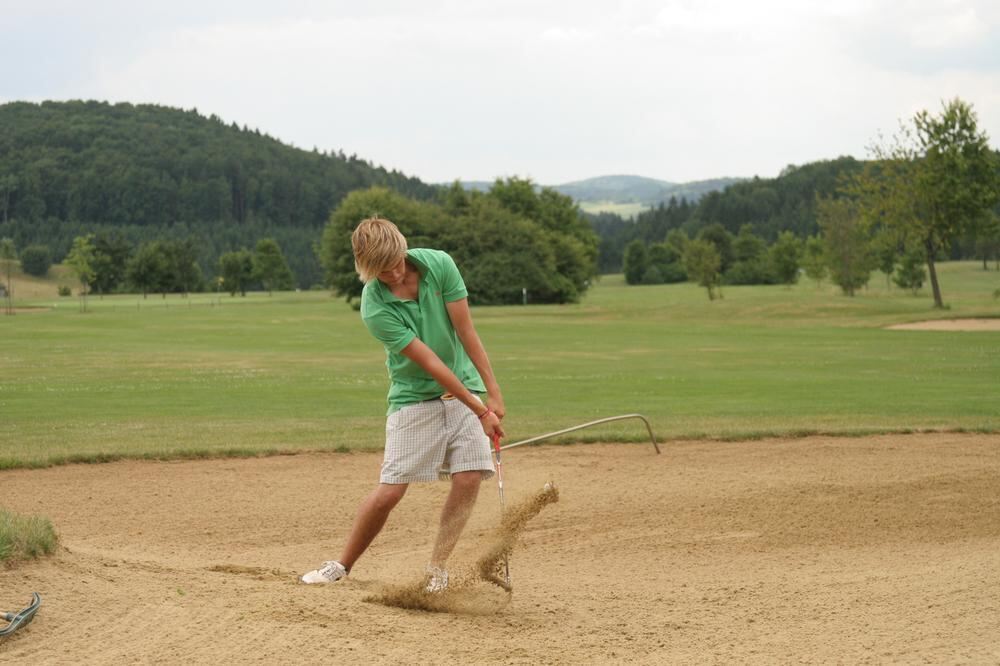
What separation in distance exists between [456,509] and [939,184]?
5503 cm

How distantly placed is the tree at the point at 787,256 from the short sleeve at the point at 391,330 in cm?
12052

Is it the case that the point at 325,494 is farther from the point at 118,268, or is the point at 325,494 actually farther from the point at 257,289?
the point at 257,289

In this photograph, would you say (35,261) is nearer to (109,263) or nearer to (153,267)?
(109,263)

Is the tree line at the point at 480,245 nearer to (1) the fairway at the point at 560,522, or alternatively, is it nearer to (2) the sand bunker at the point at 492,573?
(1) the fairway at the point at 560,522

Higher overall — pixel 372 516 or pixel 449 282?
pixel 449 282

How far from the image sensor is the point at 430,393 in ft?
22.6

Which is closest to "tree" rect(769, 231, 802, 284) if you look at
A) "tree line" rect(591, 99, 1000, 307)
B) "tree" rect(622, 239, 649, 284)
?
"tree line" rect(591, 99, 1000, 307)

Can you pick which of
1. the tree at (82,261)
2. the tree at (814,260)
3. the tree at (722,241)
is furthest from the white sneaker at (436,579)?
the tree at (722,241)

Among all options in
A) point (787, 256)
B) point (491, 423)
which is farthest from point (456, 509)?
point (787, 256)

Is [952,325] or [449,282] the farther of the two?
[952,325]

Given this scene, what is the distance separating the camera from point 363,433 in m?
16.4

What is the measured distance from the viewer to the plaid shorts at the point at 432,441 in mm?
6926

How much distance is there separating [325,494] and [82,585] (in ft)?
18.3

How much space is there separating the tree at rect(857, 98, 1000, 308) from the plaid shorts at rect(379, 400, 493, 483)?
5341cm
